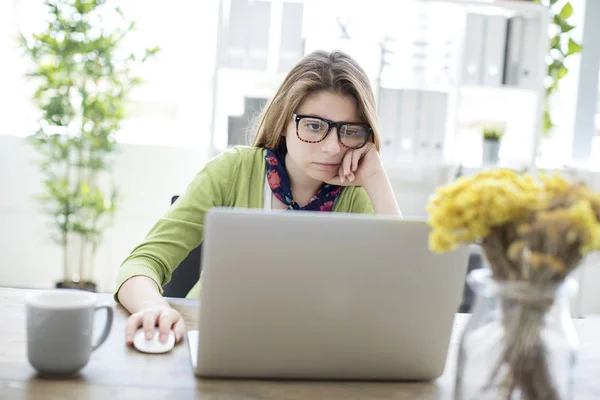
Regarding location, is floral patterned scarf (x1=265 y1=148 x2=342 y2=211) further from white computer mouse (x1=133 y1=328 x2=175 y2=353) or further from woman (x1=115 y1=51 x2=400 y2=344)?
white computer mouse (x1=133 y1=328 x2=175 y2=353)

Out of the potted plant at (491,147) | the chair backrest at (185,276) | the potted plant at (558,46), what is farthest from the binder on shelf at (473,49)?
the chair backrest at (185,276)

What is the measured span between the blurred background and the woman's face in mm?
1542

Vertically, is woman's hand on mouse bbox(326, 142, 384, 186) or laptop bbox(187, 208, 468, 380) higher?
woman's hand on mouse bbox(326, 142, 384, 186)

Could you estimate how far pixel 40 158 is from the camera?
3.60m

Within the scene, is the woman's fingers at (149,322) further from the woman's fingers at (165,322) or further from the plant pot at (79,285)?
the plant pot at (79,285)

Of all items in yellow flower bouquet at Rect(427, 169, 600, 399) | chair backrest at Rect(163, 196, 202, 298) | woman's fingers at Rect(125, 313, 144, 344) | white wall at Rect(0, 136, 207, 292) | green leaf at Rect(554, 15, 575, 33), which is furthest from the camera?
green leaf at Rect(554, 15, 575, 33)

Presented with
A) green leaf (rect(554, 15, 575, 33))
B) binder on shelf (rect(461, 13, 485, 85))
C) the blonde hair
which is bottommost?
the blonde hair

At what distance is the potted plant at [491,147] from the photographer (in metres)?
3.47

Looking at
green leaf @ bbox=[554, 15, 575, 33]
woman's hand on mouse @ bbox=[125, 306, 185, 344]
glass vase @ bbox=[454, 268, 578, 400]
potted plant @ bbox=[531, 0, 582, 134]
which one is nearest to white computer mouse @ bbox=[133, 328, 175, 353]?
woman's hand on mouse @ bbox=[125, 306, 185, 344]

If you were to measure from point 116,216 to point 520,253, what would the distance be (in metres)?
3.22

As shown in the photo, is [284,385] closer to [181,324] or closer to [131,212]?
[181,324]

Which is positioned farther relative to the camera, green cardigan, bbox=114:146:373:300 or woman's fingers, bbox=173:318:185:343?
green cardigan, bbox=114:146:373:300

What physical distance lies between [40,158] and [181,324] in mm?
2785

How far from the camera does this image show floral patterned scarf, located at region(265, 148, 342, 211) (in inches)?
65.9
